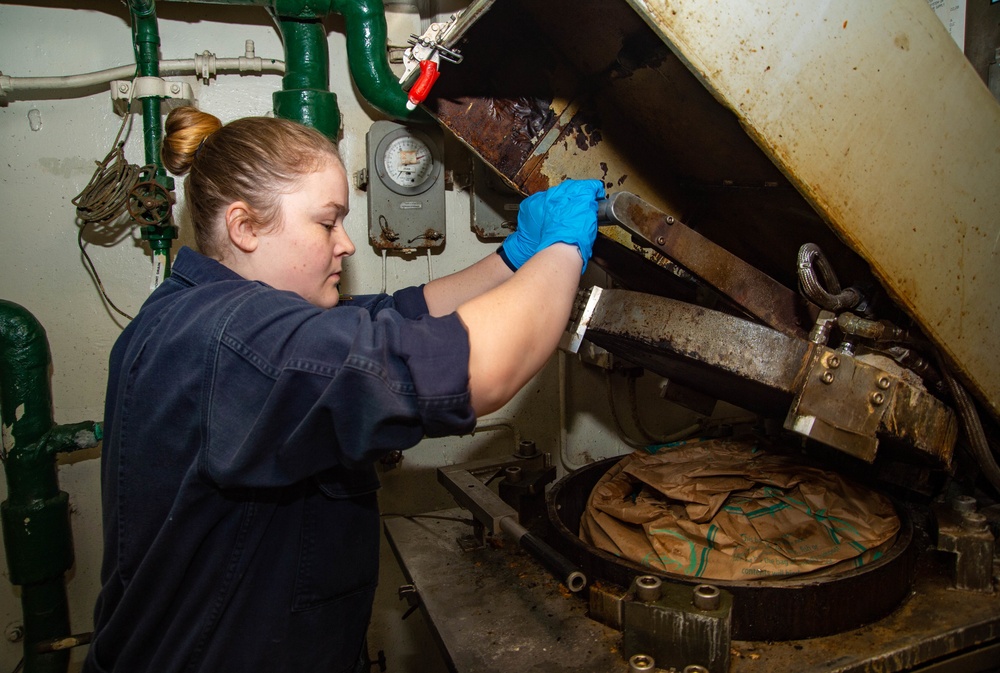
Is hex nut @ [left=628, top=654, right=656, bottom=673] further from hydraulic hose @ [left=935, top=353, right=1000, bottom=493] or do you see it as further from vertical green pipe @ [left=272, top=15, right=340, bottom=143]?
vertical green pipe @ [left=272, top=15, right=340, bottom=143]

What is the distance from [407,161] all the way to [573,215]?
0.86 meters

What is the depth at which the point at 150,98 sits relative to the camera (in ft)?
5.25

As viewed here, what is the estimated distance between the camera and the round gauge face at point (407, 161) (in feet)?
5.87

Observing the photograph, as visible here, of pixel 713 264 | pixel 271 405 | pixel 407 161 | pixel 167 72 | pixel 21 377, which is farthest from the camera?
pixel 407 161

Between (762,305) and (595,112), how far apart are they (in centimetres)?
57

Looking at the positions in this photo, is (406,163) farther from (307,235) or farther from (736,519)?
(736,519)

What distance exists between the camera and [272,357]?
2.46 ft

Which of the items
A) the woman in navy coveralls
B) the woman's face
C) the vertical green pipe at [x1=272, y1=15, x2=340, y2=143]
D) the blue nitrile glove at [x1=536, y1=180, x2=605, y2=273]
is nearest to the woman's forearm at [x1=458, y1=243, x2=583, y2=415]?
the woman in navy coveralls

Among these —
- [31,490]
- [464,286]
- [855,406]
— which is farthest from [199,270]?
[31,490]

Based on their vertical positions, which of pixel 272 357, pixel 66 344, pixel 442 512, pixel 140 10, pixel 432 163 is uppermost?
pixel 140 10

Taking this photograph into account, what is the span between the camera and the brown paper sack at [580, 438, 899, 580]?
1.12m

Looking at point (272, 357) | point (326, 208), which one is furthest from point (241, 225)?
point (272, 357)

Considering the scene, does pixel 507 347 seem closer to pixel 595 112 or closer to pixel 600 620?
pixel 600 620

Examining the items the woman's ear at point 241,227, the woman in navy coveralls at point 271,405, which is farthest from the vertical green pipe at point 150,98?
the woman's ear at point 241,227
